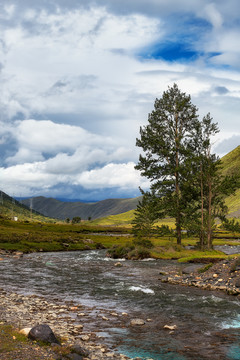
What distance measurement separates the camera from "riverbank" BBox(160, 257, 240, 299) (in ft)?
86.4

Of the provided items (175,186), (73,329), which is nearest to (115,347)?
(73,329)

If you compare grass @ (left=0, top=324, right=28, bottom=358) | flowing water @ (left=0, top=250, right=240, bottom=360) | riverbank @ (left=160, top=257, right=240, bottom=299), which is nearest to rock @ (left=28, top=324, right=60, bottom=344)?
grass @ (left=0, top=324, right=28, bottom=358)

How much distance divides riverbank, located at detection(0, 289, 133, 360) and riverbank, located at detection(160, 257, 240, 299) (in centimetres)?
1186

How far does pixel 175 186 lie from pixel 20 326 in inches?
1676

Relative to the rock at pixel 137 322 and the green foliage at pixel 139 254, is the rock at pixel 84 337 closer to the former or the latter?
the rock at pixel 137 322

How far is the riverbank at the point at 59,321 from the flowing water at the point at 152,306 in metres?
0.91

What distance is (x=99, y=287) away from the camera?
27.3m

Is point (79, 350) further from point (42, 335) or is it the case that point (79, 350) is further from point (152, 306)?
point (152, 306)

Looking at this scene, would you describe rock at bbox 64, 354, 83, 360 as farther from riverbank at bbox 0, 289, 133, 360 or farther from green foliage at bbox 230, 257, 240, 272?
green foliage at bbox 230, 257, 240, 272

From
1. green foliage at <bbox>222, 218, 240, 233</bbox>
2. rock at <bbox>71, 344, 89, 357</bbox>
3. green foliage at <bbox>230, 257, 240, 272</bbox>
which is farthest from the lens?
green foliage at <bbox>222, 218, 240, 233</bbox>

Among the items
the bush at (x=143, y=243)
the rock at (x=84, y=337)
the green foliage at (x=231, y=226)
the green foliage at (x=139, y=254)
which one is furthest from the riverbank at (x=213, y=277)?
the bush at (x=143, y=243)

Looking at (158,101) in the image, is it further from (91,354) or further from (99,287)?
(91,354)

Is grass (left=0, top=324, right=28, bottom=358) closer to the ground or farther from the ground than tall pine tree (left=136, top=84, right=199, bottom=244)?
closer to the ground

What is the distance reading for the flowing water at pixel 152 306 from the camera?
13.1m
